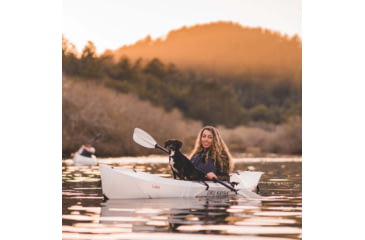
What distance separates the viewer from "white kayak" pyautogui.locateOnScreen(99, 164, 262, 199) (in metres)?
6.62

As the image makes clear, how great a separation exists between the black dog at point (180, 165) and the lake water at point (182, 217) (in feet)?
0.71

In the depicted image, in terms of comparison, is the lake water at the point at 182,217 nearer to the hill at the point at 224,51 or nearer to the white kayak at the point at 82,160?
the white kayak at the point at 82,160

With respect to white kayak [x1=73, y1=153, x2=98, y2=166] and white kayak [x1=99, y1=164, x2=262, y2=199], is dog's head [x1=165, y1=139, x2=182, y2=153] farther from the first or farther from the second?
white kayak [x1=73, y1=153, x2=98, y2=166]

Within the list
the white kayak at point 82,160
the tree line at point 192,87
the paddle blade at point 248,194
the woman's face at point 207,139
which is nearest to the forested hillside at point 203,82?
the tree line at point 192,87

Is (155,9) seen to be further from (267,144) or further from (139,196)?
(139,196)

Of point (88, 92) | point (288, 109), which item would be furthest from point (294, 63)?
point (88, 92)

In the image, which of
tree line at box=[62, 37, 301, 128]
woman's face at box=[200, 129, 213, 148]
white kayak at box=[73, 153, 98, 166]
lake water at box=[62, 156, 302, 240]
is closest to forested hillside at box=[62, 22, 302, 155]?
tree line at box=[62, 37, 301, 128]

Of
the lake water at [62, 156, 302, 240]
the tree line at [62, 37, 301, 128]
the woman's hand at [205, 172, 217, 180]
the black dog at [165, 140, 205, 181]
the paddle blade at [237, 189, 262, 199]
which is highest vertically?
the tree line at [62, 37, 301, 128]

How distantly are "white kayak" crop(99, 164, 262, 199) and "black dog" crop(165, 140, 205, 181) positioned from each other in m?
0.07

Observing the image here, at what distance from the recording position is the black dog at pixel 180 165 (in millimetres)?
6656

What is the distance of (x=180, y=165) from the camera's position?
22.3 ft
